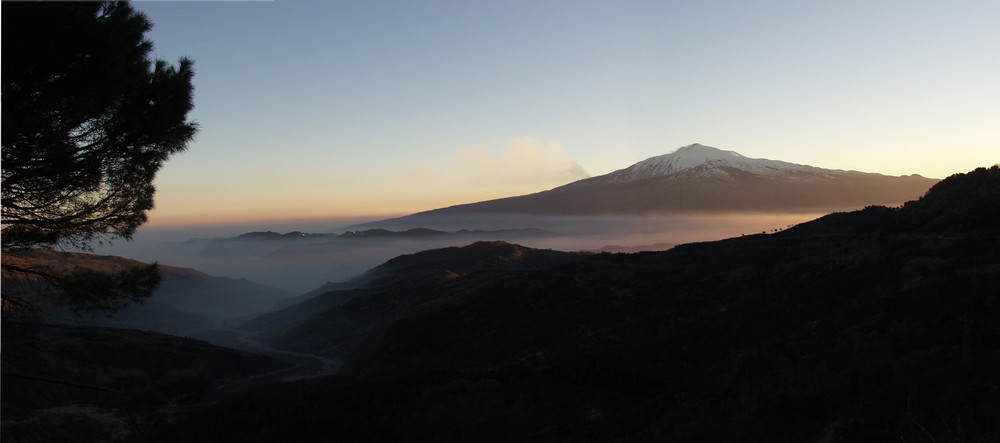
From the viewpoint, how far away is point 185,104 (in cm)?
1048

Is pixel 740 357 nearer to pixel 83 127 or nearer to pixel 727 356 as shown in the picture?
pixel 727 356

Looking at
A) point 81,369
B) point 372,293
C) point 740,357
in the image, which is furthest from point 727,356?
point 372,293

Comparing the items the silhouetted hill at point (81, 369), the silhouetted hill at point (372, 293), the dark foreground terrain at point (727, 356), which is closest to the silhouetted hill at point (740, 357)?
the dark foreground terrain at point (727, 356)

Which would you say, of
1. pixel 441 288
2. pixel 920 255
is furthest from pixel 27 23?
pixel 441 288

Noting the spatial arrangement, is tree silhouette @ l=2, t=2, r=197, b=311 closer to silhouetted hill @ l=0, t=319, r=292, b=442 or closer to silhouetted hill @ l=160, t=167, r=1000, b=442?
silhouetted hill @ l=0, t=319, r=292, b=442

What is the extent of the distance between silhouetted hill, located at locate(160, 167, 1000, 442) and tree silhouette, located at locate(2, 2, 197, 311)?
13.0 meters

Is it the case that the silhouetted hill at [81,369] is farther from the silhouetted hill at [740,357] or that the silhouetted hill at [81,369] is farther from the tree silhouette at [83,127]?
the silhouetted hill at [740,357]

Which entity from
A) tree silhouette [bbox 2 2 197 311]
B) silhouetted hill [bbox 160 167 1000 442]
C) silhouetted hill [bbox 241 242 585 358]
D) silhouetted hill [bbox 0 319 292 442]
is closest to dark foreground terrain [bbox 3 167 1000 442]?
silhouetted hill [bbox 160 167 1000 442]

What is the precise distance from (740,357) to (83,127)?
22277 millimetres

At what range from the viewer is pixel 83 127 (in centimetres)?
955

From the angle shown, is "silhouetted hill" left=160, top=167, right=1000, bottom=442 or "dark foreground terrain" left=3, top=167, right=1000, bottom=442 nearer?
"silhouetted hill" left=160, top=167, right=1000, bottom=442

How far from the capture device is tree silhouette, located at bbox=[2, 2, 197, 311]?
803 cm

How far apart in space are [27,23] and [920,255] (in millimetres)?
35170

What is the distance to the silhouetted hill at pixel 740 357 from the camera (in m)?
12.4
